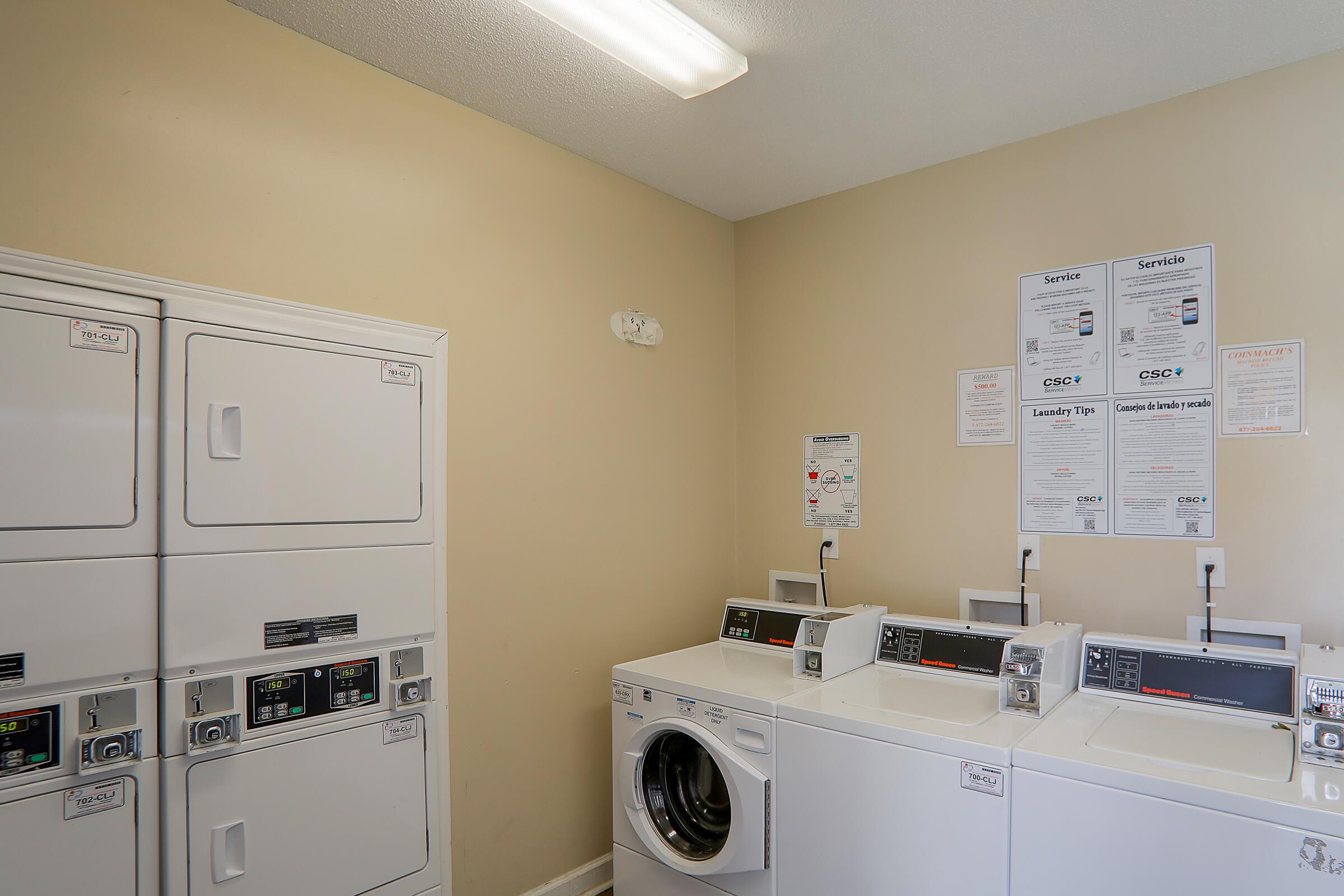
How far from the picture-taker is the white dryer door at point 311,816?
1.63 metres

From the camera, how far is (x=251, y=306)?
1732 millimetres

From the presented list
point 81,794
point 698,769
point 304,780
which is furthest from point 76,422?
point 698,769

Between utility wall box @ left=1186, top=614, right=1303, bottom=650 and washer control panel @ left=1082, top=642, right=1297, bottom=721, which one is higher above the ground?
utility wall box @ left=1186, top=614, right=1303, bottom=650

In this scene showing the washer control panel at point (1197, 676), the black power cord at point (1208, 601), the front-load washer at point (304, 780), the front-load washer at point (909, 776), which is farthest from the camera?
the black power cord at point (1208, 601)

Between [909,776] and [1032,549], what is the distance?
1.12 meters

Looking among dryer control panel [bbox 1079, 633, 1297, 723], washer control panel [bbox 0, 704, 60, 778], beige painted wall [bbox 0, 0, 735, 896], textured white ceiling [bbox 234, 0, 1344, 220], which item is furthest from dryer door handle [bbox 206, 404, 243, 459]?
dryer control panel [bbox 1079, 633, 1297, 723]

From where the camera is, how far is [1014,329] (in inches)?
109

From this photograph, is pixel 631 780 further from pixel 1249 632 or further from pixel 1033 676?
pixel 1249 632

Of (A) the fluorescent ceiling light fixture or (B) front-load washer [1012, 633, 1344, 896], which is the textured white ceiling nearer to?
(A) the fluorescent ceiling light fixture

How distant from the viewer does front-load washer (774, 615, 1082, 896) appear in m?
1.83

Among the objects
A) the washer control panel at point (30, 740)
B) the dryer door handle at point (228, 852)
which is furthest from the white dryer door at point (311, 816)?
the washer control panel at point (30, 740)

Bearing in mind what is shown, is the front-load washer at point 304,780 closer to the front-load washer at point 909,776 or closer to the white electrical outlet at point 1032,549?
the front-load washer at point 909,776

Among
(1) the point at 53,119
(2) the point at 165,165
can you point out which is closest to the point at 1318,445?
(2) the point at 165,165

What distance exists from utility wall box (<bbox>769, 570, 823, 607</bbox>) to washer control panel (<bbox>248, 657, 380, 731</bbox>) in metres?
1.85
